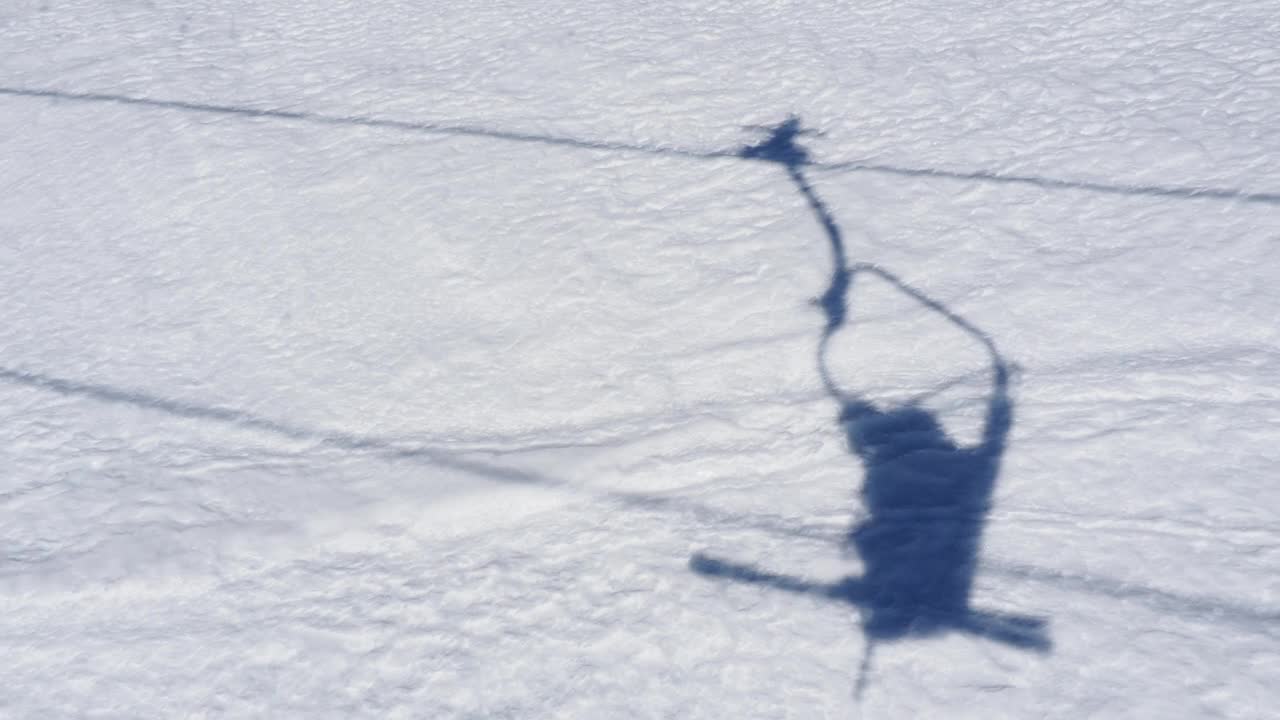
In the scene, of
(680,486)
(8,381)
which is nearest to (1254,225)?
(680,486)

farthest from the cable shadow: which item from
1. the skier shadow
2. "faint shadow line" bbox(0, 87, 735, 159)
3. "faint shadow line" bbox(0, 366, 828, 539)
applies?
"faint shadow line" bbox(0, 366, 828, 539)

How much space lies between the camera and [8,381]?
8.70 feet

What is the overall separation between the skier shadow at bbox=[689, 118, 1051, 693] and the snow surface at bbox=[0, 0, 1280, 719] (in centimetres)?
2

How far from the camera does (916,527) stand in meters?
2.00

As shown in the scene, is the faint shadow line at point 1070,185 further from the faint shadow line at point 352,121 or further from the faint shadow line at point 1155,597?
the faint shadow line at point 1155,597

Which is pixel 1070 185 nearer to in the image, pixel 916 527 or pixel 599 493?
pixel 916 527

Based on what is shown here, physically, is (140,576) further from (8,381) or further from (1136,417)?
(1136,417)

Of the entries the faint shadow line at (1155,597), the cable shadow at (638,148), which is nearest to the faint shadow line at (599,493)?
the faint shadow line at (1155,597)

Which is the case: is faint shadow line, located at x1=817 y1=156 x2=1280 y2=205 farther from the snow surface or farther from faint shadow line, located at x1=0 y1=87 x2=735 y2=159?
faint shadow line, located at x1=0 y1=87 x2=735 y2=159

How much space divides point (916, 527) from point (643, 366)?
68 cm

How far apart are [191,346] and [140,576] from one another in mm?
679

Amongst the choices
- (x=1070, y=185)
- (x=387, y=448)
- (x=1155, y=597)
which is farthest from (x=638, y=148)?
(x=1155, y=597)

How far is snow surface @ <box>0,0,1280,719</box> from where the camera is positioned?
1.88 m

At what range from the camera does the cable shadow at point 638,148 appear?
2.69m
